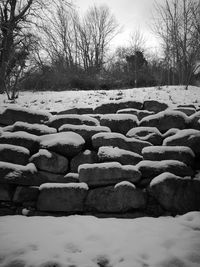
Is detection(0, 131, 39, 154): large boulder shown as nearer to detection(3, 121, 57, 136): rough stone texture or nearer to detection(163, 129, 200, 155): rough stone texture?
detection(3, 121, 57, 136): rough stone texture

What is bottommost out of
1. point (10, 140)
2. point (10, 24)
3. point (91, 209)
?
point (91, 209)

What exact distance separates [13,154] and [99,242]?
2.24m

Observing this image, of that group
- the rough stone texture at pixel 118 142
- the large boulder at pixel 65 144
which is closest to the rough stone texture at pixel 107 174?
the large boulder at pixel 65 144

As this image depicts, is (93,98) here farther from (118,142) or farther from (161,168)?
(161,168)

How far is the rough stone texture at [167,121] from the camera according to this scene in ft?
17.2

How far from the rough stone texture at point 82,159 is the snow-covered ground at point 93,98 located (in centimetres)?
255

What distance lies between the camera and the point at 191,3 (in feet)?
43.7

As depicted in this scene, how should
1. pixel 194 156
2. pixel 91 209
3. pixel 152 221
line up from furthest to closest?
pixel 194 156 < pixel 91 209 < pixel 152 221

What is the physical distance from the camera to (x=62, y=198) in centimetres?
380

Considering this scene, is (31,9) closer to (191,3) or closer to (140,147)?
(191,3)

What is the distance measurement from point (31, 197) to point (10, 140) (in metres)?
1.23

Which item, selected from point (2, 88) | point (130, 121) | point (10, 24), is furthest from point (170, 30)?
point (130, 121)

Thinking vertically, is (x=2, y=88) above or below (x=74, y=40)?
below

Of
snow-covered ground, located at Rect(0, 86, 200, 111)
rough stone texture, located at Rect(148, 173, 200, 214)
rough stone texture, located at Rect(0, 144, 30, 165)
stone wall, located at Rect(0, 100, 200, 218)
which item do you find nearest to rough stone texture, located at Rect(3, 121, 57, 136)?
stone wall, located at Rect(0, 100, 200, 218)
